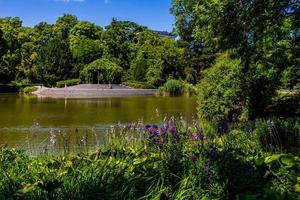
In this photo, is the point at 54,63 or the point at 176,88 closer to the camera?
the point at 176,88

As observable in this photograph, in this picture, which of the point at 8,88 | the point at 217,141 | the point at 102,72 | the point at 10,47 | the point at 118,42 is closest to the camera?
the point at 217,141

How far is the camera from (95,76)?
2474 inches

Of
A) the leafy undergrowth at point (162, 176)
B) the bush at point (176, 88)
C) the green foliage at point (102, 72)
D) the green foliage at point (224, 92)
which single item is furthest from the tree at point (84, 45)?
the leafy undergrowth at point (162, 176)

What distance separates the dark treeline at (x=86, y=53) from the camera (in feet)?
197

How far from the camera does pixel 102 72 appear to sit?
61.9m

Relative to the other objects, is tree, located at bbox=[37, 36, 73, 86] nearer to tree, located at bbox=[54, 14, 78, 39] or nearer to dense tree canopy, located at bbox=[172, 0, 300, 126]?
tree, located at bbox=[54, 14, 78, 39]

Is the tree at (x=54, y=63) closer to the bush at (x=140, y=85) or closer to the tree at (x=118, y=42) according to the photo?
the tree at (x=118, y=42)

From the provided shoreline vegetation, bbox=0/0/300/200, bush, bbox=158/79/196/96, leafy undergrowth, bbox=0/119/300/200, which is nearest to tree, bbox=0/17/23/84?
bush, bbox=158/79/196/96

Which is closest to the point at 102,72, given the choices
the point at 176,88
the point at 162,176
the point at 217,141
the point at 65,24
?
the point at 176,88

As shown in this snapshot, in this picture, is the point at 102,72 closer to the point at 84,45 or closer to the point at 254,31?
the point at 84,45

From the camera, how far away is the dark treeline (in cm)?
6009

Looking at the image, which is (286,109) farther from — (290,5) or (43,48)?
(43,48)

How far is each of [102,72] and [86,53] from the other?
8.74m

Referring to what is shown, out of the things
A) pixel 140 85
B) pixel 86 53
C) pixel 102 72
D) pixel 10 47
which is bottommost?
pixel 140 85
